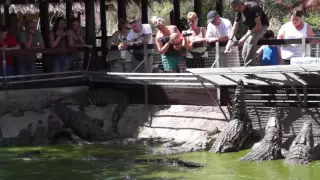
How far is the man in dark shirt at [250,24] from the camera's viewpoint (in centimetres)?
1036

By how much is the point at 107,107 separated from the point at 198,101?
1900 millimetres

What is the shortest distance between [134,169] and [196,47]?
269cm

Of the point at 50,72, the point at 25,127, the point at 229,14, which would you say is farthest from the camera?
the point at 229,14

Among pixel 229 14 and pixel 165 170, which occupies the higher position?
pixel 229 14

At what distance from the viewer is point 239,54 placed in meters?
11.1

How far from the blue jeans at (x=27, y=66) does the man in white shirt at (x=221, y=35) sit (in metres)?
3.57

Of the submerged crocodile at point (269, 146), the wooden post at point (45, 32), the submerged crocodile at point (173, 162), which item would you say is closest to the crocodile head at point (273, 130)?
the submerged crocodile at point (269, 146)

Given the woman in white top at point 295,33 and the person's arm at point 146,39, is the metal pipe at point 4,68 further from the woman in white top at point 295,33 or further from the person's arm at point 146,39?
the woman in white top at point 295,33

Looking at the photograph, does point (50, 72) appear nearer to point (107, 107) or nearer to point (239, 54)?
point (107, 107)

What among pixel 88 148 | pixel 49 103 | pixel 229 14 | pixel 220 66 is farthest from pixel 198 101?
pixel 229 14

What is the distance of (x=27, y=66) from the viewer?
43.0ft

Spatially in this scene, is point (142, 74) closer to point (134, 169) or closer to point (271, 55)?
point (271, 55)

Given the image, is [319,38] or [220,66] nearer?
[319,38]

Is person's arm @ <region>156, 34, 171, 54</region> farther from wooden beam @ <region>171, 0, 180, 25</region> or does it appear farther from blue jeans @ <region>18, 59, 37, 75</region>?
wooden beam @ <region>171, 0, 180, 25</region>
